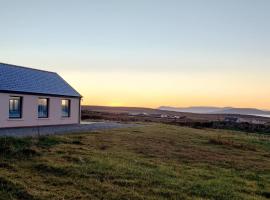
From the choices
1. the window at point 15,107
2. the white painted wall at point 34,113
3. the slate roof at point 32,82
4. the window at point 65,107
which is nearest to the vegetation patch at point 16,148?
the white painted wall at point 34,113

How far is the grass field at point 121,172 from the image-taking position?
Answer: 33.9ft

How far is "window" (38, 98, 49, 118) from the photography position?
2855cm

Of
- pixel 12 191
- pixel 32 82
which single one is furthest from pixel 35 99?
pixel 12 191

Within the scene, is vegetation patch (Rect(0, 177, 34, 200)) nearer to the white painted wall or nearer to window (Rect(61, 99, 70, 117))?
the white painted wall

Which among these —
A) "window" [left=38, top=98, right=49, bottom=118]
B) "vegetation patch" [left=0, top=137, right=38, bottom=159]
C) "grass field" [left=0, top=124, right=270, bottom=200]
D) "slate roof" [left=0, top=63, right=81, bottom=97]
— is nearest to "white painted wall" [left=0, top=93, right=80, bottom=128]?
"window" [left=38, top=98, right=49, bottom=118]

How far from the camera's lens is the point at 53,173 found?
1216 centimetres

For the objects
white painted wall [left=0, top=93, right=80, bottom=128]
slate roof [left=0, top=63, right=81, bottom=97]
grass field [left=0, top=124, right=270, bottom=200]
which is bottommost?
grass field [left=0, top=124, right=270, bottom=200]

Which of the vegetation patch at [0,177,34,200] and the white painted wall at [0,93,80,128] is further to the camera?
the white painted wall at [0,93,80,128]

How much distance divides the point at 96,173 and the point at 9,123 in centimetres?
1486

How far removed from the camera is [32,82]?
28.7 meters

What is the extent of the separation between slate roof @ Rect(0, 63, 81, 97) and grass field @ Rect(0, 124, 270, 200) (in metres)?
8.53

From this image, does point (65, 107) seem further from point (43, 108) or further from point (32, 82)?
point (32, 82)

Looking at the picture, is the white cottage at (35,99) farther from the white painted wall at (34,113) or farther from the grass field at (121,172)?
the grass field at (121,172)

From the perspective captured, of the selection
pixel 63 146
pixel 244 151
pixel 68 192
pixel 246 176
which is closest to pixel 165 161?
pixel 246 176
